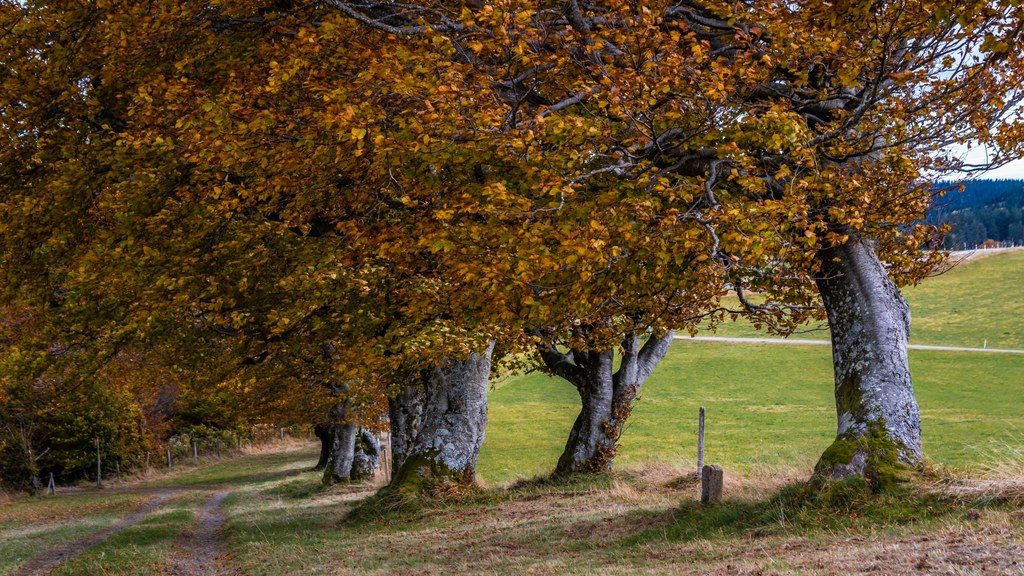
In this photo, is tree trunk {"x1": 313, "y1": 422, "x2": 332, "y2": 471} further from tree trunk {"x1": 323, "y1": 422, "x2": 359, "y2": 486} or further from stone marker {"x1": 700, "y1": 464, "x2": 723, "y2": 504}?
stone marker {"x1": 700, "y1": 464, "x2": 723, "y2": 504}

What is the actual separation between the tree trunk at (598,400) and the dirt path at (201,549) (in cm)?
873

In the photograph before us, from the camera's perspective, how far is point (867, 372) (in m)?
10.9

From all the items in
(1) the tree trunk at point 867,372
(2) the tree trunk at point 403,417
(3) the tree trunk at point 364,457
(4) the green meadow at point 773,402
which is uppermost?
(1) the tree trunk at point 867,372

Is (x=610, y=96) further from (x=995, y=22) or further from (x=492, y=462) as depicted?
(x=492, y=462)

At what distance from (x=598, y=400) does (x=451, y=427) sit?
6714mm

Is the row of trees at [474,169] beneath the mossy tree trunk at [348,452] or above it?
above

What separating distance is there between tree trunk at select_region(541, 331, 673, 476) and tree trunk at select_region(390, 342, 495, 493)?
5444mm

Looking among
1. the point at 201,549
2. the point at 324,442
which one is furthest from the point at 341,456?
the point at 201,549

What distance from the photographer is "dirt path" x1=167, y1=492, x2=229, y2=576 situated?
1270 centimetres

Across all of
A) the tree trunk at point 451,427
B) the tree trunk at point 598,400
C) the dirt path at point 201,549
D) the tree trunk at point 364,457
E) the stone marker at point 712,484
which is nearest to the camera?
the stone marker at point 712,484

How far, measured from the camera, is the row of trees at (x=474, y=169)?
386 inches

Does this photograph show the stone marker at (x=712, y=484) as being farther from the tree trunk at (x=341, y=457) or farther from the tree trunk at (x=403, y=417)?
the tree trunk at (x=341, y=457)

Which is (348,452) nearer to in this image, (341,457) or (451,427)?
(341,457)

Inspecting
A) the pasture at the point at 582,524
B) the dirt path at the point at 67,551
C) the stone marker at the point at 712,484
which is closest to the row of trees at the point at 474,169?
the pasture at the point at 582,524
